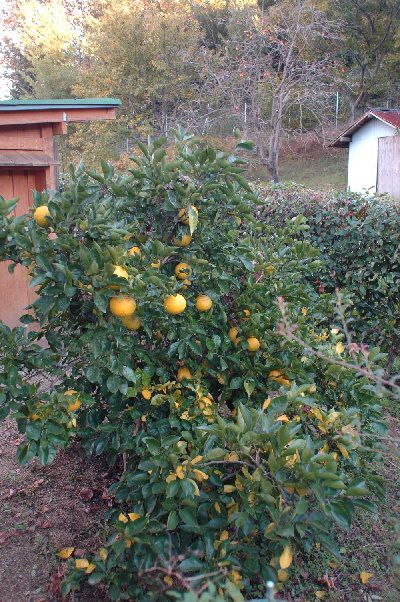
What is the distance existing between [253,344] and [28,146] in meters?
3.70

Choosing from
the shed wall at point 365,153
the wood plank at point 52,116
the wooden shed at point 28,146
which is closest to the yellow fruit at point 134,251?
the wooden shed at point 28,146

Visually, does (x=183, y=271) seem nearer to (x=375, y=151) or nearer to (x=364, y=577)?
(x=364, y=577)

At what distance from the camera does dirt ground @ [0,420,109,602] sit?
2.58 metres

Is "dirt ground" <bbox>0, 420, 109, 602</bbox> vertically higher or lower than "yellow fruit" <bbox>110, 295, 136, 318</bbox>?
lower

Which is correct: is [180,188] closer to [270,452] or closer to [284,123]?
[270,452]

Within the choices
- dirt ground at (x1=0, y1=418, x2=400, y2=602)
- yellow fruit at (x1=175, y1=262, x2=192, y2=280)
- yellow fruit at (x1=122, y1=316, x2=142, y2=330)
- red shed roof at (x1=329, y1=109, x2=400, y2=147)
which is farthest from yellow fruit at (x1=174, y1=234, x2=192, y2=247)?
red shed roof at (x1=329, y1=109, x2=400, y2=147)

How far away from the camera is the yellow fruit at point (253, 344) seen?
2.53 m

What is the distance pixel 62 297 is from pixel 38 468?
6.37 feet

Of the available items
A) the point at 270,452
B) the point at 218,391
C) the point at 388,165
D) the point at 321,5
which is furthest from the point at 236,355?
the point at 321,5

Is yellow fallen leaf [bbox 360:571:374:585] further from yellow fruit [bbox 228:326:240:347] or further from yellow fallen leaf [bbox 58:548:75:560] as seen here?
yellow fallen leaf [bbox 58:548:75:560]

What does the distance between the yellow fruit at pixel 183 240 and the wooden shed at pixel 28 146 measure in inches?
117

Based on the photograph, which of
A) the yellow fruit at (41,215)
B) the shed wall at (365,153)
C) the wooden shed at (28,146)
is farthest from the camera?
the shed wall at (365,153)

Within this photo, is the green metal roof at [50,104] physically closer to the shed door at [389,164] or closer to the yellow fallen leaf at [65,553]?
the yellow fallen leaf at [65,553]

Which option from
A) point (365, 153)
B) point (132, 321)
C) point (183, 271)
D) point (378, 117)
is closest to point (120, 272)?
point (132, 321)
